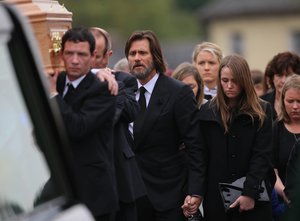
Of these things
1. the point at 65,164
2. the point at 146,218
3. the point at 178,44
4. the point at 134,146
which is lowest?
the point at 178,44

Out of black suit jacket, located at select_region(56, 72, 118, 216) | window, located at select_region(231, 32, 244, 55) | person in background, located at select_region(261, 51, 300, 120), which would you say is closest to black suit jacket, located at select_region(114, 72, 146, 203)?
black suit jacket, located at select_region(56, 72, 118, 216)

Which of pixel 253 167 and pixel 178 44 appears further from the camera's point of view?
pixel 178 44

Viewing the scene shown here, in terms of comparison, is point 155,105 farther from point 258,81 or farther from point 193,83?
point 258,81

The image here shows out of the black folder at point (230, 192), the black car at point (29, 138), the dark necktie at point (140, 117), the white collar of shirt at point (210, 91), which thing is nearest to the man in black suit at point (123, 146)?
the dark necktie at point (140, 117)

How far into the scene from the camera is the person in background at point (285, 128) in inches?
397

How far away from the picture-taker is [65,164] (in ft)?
18.6

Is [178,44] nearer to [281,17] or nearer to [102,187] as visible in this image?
[281,17]

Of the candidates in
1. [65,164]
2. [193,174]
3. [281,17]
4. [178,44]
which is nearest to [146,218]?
[193,174]

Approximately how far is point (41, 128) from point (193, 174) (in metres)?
4.00

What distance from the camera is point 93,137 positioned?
729 centimetres

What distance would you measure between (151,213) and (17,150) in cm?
407

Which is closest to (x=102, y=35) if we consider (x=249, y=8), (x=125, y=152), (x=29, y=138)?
(x=125, y=152)

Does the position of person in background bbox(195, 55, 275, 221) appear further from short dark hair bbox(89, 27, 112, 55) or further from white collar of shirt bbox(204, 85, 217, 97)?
white collar of shirt bbox(204, 85, 217, 97)

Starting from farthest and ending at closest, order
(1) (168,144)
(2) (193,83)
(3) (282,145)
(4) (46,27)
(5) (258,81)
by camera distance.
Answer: (5) (258,81) → (2) (193,83) → (3) (282,145) → (1) (168,144) → (4) (46,27)
